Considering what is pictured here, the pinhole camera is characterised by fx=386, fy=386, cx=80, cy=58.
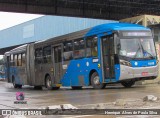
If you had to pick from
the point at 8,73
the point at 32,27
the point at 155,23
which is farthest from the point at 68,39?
the point at 32,27

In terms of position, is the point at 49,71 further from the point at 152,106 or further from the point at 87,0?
the point at 152,106

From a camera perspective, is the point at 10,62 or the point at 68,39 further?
the point at 10,62

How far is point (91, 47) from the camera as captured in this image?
20.5 metres

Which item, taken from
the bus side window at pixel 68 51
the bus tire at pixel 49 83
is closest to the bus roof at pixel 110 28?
the bus side window at pixel 68 51

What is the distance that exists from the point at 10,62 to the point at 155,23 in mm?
11855

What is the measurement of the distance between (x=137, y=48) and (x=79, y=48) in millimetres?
3498

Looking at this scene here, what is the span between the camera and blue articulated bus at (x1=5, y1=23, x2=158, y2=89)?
1905 cm

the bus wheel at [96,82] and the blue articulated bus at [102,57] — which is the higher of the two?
the blue articulated bus at [102,57]

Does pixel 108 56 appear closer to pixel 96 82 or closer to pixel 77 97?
pixel 96 82

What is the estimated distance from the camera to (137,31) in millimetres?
19906

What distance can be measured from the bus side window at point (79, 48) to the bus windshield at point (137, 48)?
2.78 metres

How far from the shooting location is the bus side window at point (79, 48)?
21094 millimetres

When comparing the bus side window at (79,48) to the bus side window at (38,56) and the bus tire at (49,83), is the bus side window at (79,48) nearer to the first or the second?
the bus tire at (49,83)

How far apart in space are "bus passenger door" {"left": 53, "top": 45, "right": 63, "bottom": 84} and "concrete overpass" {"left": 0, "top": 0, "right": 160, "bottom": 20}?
8.45 m
